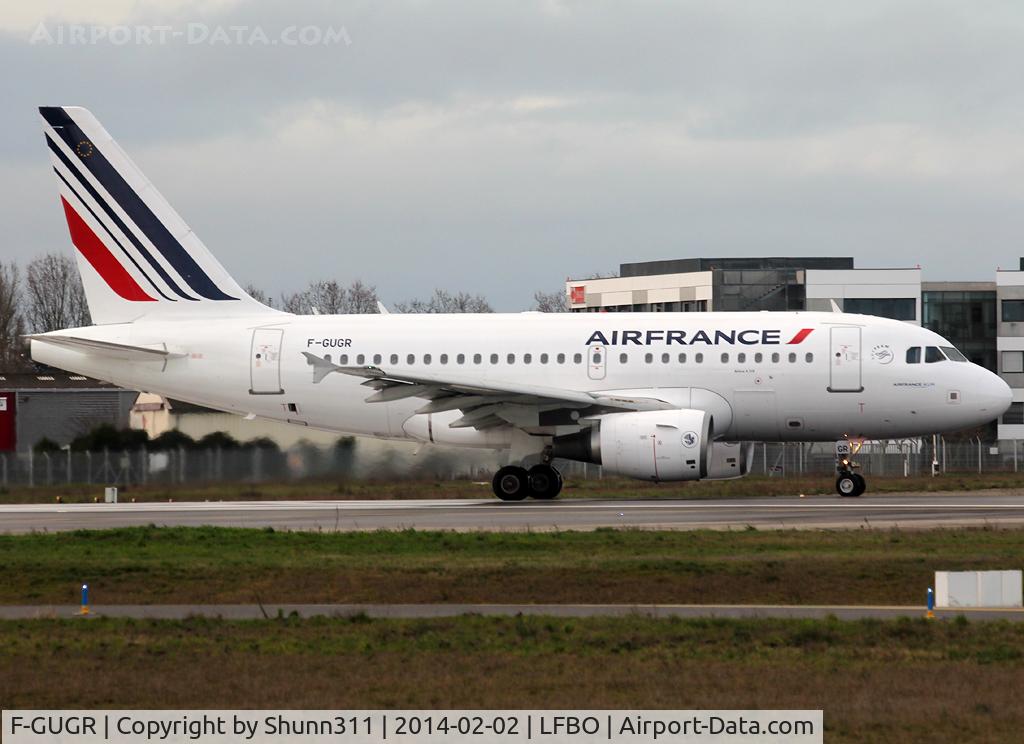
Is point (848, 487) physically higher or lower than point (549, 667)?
higher

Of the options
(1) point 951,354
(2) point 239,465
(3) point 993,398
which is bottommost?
(2) point 239,465

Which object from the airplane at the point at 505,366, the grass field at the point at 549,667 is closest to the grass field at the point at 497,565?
the grass field at the point at 549,667

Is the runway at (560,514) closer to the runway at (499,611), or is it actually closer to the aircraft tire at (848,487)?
the aircraft tire at (848,487)

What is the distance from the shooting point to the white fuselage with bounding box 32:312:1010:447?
3541cm

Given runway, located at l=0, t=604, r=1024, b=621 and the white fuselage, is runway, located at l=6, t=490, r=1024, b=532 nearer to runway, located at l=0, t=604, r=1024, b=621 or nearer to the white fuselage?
the white fuselage

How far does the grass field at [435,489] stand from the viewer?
39.5 m

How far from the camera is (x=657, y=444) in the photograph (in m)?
33.3

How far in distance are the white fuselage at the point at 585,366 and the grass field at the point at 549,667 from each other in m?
19.8

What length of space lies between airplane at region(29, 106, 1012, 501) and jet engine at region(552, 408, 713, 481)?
0.04m

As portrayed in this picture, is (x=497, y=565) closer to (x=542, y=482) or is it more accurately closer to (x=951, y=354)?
(x=542, y=482)

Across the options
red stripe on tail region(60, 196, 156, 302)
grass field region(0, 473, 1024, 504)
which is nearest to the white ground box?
grass field region(0, 473, 1024, 504)

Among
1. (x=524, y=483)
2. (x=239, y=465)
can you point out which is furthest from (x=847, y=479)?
(x=239, y=465)

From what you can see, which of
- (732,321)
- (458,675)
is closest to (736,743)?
(458,675)

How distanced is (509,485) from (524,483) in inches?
14.3
